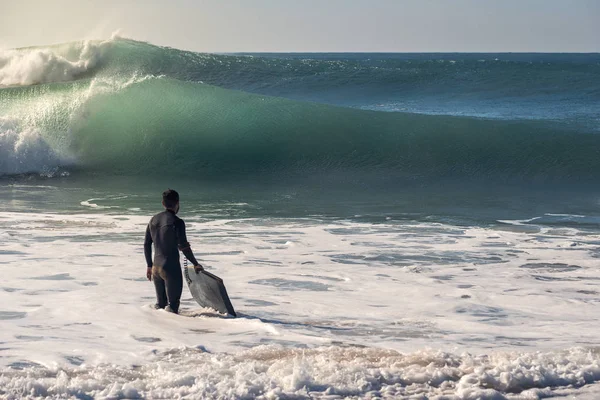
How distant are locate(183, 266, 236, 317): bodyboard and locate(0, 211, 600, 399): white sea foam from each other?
95mm

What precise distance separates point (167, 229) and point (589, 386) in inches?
119

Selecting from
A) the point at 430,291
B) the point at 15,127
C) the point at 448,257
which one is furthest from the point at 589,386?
the point at 15,127

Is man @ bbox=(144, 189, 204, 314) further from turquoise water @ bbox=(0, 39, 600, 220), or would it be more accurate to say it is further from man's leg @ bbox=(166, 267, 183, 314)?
turquoise water @ bbox=(0, 39, 600, 220)

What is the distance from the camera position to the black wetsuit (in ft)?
20.7

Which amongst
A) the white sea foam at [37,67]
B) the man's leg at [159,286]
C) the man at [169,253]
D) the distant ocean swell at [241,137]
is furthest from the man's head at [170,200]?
the white sea foam at [37,67]

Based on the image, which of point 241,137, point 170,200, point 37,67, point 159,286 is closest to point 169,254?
point 159,286

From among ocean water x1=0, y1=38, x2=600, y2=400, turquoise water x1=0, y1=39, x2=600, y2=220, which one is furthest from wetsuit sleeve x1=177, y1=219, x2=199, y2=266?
turquoise water x1=0, y1=39, x2=600, y2=220

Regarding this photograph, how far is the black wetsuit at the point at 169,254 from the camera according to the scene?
6.30 meters

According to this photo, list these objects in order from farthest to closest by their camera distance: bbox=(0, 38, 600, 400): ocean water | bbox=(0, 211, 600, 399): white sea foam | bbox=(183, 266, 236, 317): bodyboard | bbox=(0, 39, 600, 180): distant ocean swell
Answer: bbox=(0, 39, 600, 180): distant ocean swell → bbox=(183, 266, 236, 317): bodyboard → bbox=(0, 38, 600, 400): ocean water → bbox=(0, 211, 600, 399): white sea foam

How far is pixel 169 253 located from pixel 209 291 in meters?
0.39

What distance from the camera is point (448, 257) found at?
8.77 metres

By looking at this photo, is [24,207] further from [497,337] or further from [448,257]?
[497,337]

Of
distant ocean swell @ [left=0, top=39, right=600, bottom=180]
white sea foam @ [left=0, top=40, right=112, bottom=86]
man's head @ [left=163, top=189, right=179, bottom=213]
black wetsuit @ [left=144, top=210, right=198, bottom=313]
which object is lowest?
black wetsuit @ [left=144, top=210, right=198, bottom=313]

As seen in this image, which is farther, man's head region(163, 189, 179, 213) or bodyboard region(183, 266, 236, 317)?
man's head region(163, 189, 179, 213)
